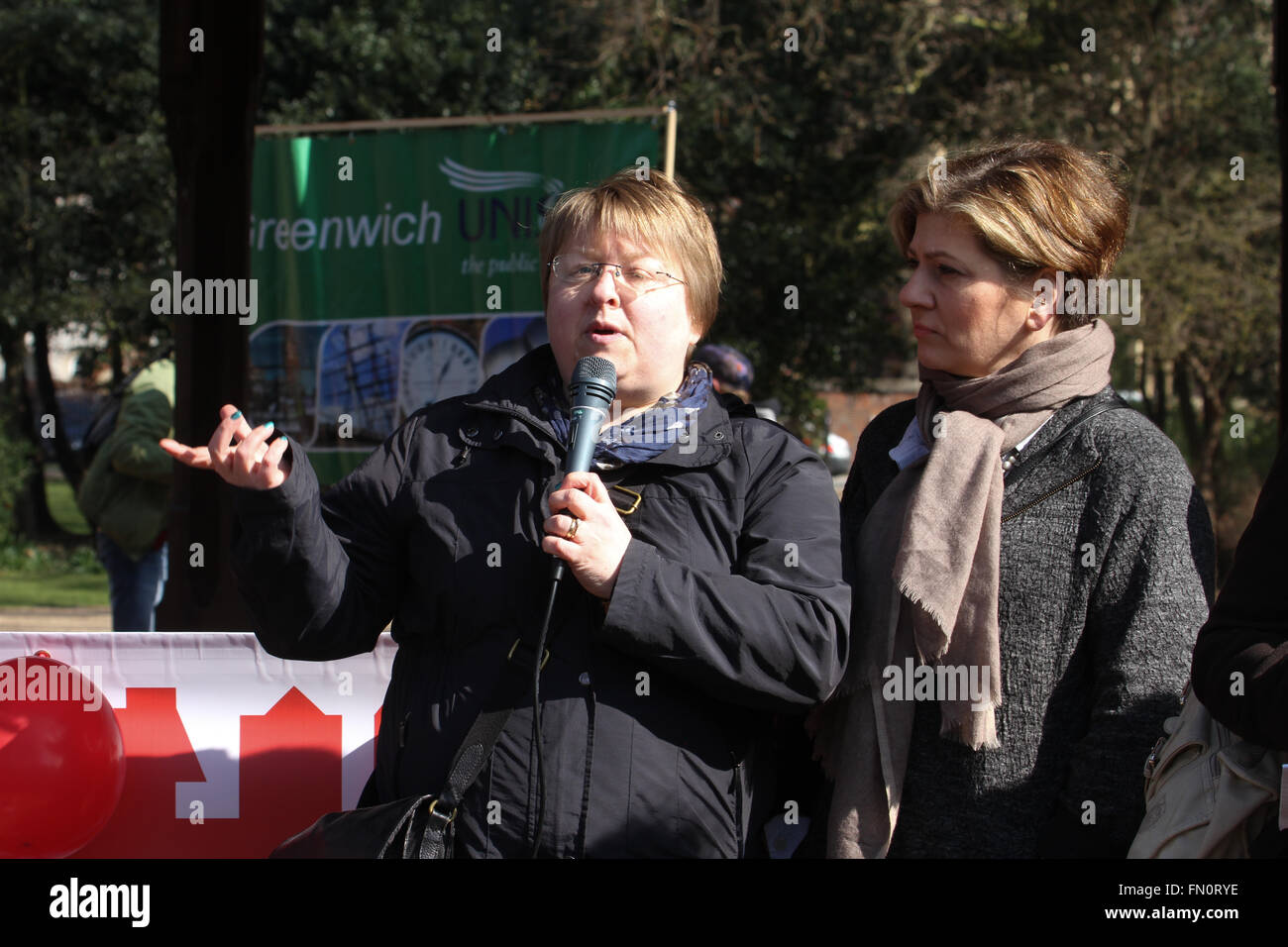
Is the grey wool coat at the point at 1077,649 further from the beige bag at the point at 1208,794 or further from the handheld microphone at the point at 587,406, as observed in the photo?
the handheld microphone at the point at 587,406

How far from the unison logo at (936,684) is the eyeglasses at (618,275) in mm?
807

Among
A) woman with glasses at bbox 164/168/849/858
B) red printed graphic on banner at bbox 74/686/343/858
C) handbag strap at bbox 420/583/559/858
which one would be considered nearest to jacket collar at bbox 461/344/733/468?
woman with glasses at bbox 164/168/849/858

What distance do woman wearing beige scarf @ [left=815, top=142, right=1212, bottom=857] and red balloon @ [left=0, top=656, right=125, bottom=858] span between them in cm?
182

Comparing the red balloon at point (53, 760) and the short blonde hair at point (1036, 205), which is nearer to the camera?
the short blonde hair at point (1036, 205)

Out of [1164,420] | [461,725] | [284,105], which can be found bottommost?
[1164,420]

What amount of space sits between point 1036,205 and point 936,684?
0.87m

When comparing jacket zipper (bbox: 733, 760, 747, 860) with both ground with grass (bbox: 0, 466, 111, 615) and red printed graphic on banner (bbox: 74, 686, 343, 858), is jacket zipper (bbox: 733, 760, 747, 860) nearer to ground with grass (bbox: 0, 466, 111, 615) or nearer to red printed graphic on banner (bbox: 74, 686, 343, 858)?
red printed graphic on banner (bbox: 74, 686, 343, 858)

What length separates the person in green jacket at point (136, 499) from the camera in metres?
6.04

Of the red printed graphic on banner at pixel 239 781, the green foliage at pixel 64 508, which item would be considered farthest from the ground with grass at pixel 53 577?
the red printed graphic on banner at pixel 239 781

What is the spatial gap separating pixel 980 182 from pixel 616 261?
26.8 inches

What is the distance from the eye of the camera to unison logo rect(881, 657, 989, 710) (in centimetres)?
224
